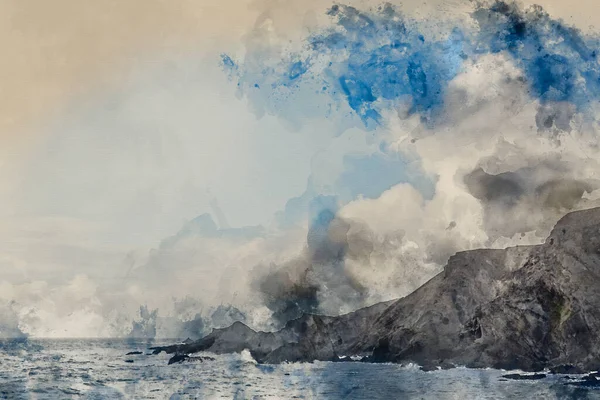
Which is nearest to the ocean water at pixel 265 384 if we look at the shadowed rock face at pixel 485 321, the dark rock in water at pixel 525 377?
the dark rock in water at pixel 525 377

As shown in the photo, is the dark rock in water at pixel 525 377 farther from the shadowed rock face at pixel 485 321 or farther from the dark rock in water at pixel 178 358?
the dark rock in water at pixel 178 358

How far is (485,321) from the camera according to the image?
286ft

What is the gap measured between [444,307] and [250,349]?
4309cm

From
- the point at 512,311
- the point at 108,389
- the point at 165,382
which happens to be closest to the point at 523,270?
the point at 512,311

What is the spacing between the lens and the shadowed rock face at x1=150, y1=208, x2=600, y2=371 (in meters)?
72.7

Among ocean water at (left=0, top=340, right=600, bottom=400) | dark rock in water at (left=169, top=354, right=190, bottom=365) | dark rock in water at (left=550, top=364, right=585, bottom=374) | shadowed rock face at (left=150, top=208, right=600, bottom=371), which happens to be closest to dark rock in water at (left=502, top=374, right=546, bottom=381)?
ocean water at (left=0, top=340, right=600, bottom=400)

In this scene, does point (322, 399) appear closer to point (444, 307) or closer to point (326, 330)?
point (444, 307)

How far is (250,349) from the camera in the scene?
128m

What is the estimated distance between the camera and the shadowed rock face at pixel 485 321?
72.7m

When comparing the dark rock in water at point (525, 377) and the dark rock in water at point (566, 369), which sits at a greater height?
the dark rock in water at point (566, 369)

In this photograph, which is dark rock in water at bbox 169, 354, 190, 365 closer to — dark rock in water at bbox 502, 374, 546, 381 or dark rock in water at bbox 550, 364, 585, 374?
dark rock in water at bbox 502, 374, 546, 381

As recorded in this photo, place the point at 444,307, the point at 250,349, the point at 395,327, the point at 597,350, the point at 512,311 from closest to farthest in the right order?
the point at 597,350 → the point at 512,311 → the point at 444,307 → the point at 395,327 → the point at 250,349

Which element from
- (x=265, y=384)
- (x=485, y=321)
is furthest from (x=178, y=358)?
(x=485, y=321)

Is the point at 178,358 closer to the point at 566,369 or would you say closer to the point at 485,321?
the point at 485,321
